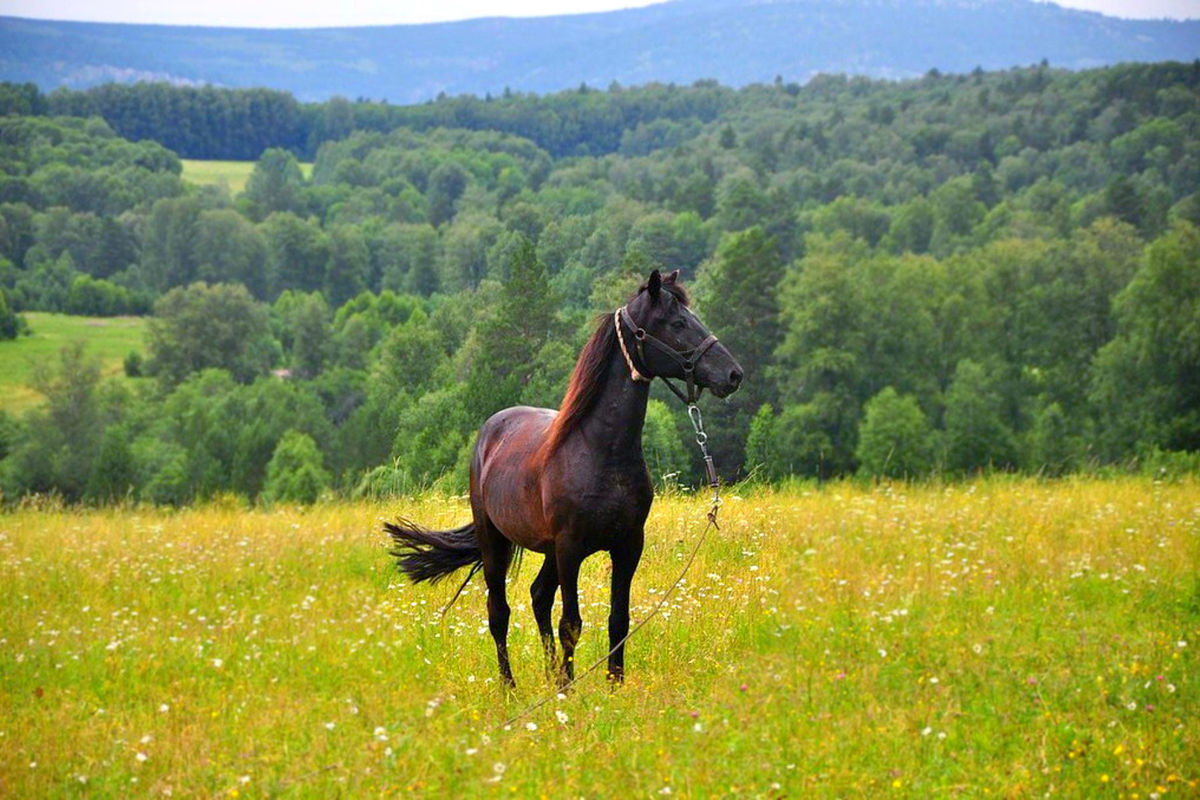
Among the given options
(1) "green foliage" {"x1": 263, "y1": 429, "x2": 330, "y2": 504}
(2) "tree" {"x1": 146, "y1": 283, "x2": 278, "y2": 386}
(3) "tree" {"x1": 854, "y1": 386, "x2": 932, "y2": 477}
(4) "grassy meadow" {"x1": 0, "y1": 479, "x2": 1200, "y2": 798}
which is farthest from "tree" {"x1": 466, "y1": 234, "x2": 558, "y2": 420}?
(2) "tree" {"x1": 146, "y1": 283, "x2": 278, "y2": 386}

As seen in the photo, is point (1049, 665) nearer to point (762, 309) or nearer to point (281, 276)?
point (762, 309)

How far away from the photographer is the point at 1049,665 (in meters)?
9.13

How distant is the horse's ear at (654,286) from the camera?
789 centimetres

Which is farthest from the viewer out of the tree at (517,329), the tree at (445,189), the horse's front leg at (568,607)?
the tree at (445,189)

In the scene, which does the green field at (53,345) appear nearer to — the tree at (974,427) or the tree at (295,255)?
the tree at (295,255)

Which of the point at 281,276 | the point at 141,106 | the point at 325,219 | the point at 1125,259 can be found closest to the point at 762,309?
the point at 1125,259

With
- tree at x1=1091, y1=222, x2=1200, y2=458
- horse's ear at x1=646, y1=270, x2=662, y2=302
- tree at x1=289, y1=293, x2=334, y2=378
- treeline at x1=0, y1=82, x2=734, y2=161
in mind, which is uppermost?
treeline at x1=0, y1=82, x2=734, y2=161

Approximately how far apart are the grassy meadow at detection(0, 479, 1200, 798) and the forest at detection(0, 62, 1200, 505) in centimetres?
219

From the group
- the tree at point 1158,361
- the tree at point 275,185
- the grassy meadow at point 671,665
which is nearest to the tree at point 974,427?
the tree at point 1158,361

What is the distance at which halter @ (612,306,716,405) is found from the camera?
793 cm

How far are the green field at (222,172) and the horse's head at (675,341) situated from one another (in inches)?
5663

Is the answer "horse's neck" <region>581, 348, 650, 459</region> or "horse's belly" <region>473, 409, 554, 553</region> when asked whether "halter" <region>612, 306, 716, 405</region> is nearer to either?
"horse's neck" <region>581, 348, 650, 459</region>

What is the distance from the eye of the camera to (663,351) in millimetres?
8039

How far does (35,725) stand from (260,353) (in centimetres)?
8206
